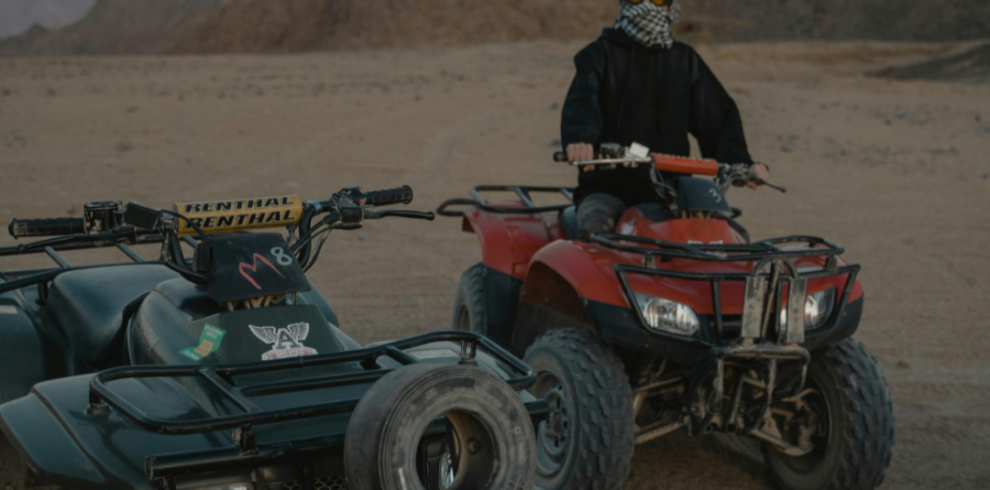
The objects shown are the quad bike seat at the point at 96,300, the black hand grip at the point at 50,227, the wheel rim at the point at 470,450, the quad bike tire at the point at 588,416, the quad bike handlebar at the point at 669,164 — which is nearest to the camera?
the wheel rim at the point at 470,450

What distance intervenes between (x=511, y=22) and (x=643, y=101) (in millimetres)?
41929

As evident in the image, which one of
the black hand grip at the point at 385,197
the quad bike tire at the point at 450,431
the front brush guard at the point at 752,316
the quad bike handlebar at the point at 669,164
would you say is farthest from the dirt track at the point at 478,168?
the quad bike tire at the point at 450,431

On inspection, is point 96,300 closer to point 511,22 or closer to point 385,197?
point 385,197

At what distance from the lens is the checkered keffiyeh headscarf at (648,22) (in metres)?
4.93

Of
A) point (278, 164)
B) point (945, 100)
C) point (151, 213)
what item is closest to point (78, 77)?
point (278, 164)

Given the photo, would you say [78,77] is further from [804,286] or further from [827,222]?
[804,286]

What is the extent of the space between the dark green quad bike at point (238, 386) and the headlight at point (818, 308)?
1538 millimetres

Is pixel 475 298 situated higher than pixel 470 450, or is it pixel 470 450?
pixel 475 298

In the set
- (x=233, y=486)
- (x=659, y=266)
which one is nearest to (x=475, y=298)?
(x=659, y=266)

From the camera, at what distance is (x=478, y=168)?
13.9 m

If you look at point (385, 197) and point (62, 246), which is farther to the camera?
point (62, 246)

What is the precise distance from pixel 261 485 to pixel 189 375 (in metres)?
0.37

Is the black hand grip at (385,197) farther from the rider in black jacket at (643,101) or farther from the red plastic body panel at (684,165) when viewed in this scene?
the rider in black jacket at (643,101)

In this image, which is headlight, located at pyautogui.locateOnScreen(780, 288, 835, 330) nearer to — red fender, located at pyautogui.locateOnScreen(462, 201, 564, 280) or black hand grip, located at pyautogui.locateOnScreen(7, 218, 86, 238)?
red fender, located at pyautogui.locateOnScreen(462, 201, 564, 280)
